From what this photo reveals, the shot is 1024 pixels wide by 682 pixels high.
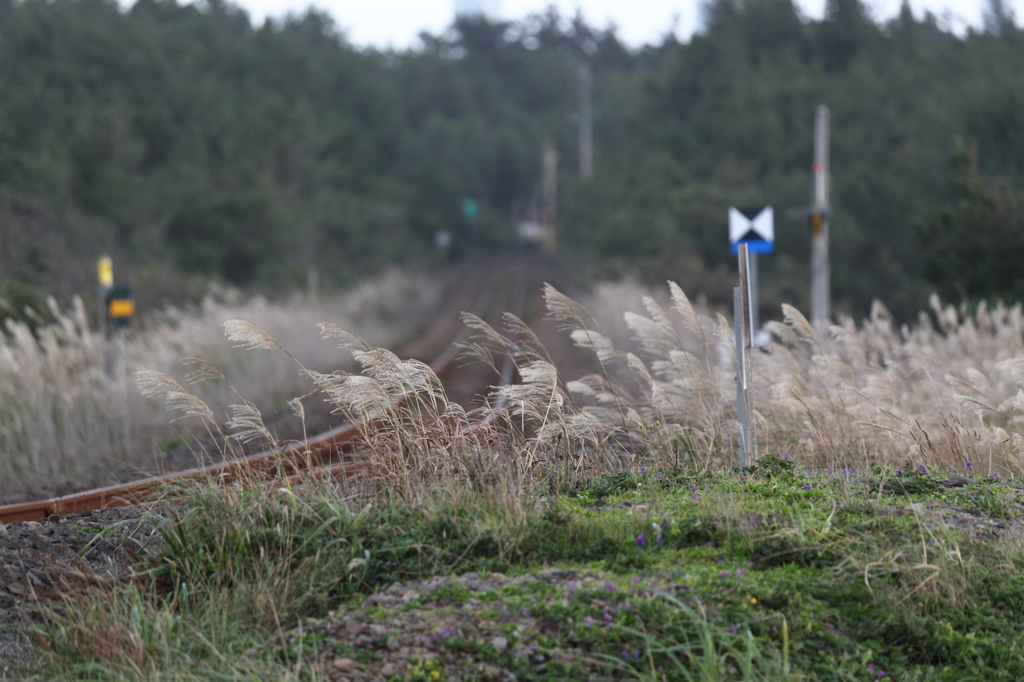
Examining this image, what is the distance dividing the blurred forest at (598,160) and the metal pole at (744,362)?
12876mm

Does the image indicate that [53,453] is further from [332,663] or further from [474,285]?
[474,285]

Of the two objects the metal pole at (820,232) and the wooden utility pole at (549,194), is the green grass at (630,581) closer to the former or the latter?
the metal pole at (820,232)

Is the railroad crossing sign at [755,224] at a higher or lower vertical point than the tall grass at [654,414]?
higher

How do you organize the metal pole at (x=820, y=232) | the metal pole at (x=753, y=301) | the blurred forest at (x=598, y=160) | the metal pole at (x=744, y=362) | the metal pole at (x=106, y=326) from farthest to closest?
the blurred forest at (x=598, y=160)
the metal pole at (x=820, y=232)
the metal pole at (x=106, y=326)
the metal pole at (x=753, y=301)
the metal pole at (x=744, y=362)

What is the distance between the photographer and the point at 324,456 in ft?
24.6

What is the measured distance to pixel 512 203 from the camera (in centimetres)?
9750

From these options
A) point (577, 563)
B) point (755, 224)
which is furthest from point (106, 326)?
point (577, 563)

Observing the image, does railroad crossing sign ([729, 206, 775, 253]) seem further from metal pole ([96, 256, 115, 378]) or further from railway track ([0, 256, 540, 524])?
metal pole ([96, 256, 115, 378])

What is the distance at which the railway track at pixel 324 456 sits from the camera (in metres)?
4.83

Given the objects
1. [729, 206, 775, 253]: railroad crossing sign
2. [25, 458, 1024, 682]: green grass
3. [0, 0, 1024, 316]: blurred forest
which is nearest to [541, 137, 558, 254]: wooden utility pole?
[0, 0, 1024, 316]: blurred forest

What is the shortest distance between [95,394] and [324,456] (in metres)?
3.24

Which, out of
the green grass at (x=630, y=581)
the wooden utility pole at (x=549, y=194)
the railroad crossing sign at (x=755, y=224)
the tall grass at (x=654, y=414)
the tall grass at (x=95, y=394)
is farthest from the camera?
the wooden utility pole at (x=549, y=194)

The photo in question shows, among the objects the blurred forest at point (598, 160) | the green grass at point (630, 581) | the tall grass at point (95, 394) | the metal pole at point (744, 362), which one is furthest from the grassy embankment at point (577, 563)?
the blurred forest at point (598, 160)

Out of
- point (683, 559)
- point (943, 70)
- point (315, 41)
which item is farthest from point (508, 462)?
point (315, 41)
